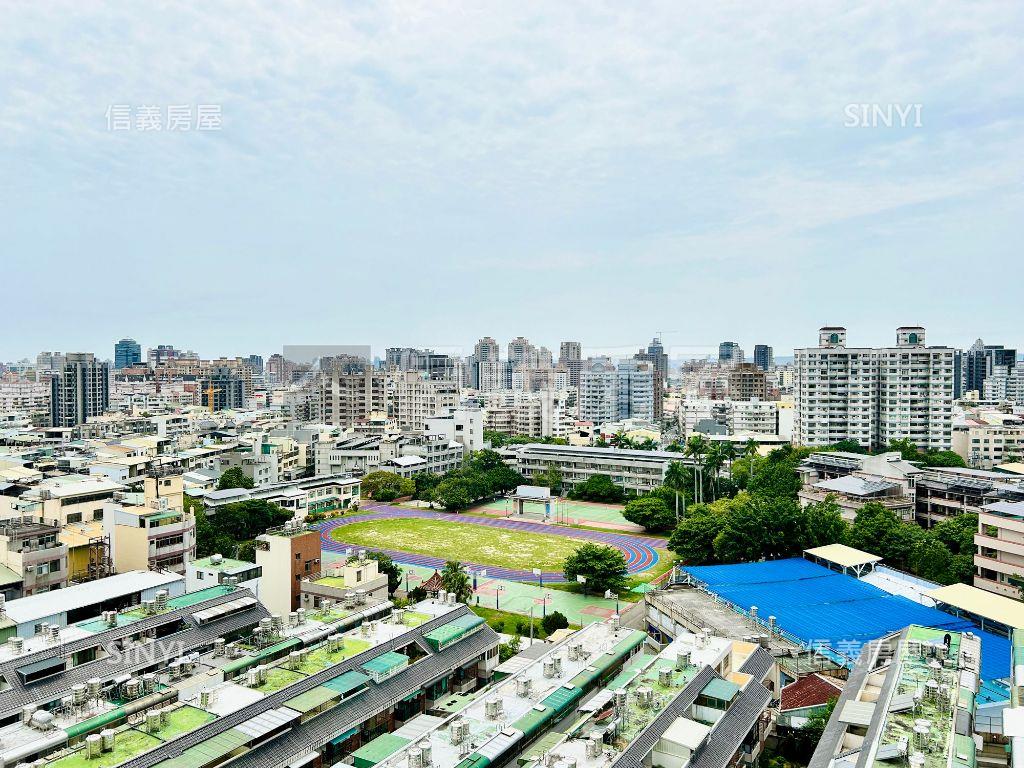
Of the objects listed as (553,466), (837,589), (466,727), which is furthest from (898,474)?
(466,727)

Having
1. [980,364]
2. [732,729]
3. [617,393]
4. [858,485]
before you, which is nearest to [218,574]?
[732,729]

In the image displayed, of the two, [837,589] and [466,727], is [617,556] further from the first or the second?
[466,727]

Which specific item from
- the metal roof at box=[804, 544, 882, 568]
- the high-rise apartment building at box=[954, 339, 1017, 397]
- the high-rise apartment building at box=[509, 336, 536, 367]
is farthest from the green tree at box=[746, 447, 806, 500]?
the high-rise apartment building at box=[509, 336, 536, 367]

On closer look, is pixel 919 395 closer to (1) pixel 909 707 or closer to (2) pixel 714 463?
(2) pixel 714 463

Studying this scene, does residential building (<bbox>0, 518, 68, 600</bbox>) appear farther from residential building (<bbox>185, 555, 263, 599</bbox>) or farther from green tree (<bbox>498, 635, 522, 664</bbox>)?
green tree (<bbox>498, 635, 522, 664</bbox>)

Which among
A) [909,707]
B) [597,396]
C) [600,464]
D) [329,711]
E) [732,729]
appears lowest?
[732,729]
